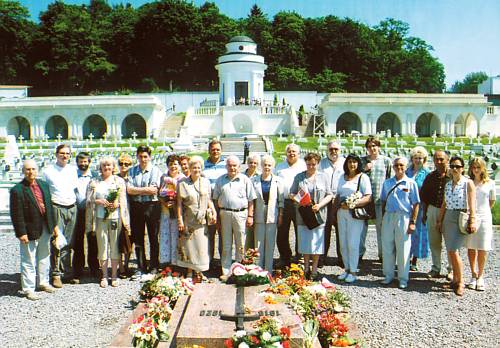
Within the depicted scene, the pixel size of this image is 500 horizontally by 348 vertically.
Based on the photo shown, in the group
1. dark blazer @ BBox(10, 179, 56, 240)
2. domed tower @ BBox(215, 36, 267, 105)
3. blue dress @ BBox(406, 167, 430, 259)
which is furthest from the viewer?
domed tower @ BBox(215, 36, 267, 105)

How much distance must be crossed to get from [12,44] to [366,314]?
55436 mm

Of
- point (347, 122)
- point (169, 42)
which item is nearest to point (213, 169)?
point (347, 122)

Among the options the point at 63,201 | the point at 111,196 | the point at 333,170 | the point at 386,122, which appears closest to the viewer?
the point at 111,196

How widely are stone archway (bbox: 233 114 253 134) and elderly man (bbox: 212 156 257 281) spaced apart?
31425mm

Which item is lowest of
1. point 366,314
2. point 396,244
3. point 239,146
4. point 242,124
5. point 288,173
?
point 366,314

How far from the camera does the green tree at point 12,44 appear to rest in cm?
5122

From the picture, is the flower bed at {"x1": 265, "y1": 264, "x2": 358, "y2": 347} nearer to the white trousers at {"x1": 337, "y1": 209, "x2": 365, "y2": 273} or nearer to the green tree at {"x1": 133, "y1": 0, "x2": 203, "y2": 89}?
the white trousers at {"x1": 337, "y1": 209, "x2": 365, "y2": 273}

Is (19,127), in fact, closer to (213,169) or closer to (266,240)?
(213,169)

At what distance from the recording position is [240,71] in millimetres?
40250

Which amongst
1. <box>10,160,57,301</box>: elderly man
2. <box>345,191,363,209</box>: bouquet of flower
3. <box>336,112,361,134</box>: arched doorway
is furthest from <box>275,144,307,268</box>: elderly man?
<box>336,112,361,134</box>: arched doorway

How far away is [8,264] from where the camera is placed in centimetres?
775

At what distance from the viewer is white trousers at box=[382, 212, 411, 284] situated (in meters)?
6.37

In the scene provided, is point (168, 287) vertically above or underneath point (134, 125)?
underneath

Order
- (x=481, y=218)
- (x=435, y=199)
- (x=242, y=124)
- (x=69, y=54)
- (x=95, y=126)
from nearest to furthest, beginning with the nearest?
(x=481, y=218) → (x=435, y=199) → (x=242, y=124) → (x=95, y=126) → (x=69, y=54)
